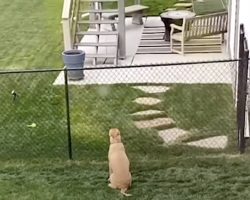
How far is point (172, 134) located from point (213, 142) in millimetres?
Result: 626

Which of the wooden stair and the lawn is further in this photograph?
the wooden stair

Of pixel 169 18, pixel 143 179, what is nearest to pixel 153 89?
pixel 143 179

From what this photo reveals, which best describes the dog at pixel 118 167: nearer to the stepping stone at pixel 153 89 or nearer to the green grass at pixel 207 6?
the stepping stone at pixel 153 89

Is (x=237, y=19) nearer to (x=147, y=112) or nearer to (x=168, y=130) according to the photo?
(x=147, y=112)

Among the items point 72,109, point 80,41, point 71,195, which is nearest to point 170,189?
point 71,195

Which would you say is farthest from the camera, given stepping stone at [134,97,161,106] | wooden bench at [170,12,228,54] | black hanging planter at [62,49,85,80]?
wooden bench at [170,12,228,54]

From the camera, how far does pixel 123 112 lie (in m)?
9.98

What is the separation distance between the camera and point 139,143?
29.1 feet

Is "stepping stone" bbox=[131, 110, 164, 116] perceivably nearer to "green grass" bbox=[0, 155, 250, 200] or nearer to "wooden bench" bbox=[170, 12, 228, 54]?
"green grass" bbox=[0, 155, 250, 200]

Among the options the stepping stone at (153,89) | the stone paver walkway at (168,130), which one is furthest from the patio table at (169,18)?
the stone paver walkway at (168,130)

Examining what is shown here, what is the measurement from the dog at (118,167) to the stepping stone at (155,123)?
2.01 metres

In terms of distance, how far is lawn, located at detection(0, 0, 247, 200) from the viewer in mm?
7566

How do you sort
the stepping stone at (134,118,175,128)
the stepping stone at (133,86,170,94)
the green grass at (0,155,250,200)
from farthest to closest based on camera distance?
the stepping stone at (133,86,170,94) → the stepping stone at (134,118,175,128) → the green grass at (0,155,250,200)

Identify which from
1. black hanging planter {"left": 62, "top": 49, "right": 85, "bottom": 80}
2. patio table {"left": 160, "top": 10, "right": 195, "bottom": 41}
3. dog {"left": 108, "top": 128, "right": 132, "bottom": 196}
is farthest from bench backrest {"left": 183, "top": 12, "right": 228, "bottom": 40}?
dog {"left": 108, "top": 128, "right": 132, "bottom": 196}
